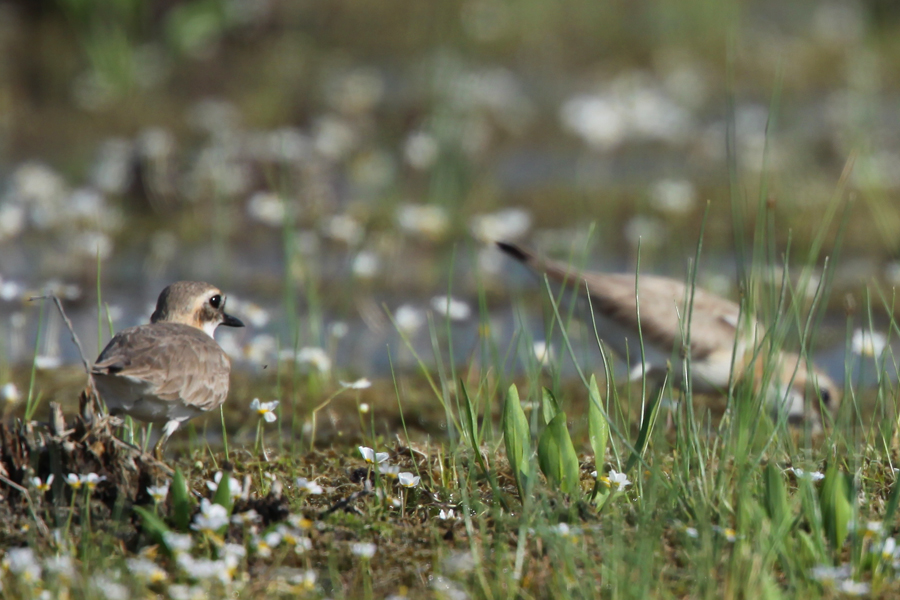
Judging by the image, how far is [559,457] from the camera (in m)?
3.33

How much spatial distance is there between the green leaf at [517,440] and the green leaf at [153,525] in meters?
1.00

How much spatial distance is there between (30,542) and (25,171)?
4.87m

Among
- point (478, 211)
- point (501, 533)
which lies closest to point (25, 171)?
point (478, 211)

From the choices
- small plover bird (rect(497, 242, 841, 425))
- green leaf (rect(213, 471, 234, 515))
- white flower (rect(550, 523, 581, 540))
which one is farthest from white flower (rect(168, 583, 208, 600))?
small plover bird (rect(497, 242, 841, 425))

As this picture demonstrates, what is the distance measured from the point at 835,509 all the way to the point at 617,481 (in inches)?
23.5

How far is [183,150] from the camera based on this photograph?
8.77 meters

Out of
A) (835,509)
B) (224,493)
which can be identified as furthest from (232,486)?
(835,509)

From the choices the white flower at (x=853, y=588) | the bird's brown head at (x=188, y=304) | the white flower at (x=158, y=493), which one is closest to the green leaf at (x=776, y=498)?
the white flower at (x=853, y=588)

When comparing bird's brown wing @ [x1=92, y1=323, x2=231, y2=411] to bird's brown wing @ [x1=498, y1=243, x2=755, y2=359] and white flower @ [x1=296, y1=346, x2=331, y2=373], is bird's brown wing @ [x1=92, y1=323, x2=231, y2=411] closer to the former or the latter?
white flower @ [x1=296, y1=346, x2=331, y2=373]

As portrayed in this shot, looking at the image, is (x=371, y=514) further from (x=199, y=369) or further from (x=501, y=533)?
(x=199, y=369)

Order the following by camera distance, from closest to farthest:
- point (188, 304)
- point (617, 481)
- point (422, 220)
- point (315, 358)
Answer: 1. point (617, 481)
2. point (188, 304)
3. point (315, 358)
4. point (422, 220)

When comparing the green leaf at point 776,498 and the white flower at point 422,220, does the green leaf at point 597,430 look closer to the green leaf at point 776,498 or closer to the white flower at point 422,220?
the green leaf at point 776,498

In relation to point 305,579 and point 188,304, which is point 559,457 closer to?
point 305,579

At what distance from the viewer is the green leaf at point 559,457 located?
3.28 m
